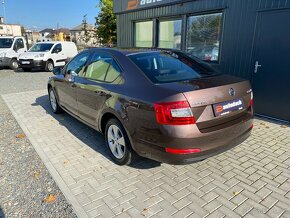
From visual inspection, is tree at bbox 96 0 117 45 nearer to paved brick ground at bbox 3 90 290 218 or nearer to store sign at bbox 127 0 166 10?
store sign at bbox 127 0 166 10

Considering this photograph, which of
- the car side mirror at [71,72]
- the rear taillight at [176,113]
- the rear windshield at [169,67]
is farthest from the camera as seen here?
the car side mirror at [71,72]

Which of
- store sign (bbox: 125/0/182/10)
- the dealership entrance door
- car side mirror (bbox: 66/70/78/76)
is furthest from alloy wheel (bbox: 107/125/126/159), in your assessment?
store sign (bbox: 125/0/182/10)

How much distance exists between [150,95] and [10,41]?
608 inches

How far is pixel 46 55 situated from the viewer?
1364cm

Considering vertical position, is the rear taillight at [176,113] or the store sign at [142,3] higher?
the store sign at [142,3]

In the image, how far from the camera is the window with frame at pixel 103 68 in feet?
10.8

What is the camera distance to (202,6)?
6336 mm

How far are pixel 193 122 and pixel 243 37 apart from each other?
155 inches

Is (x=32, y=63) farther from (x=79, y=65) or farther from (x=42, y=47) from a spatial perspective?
(x=79, y=65)

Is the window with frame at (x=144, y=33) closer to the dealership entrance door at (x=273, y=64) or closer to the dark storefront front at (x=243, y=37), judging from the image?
the dark storefront front at (x=243, y=37)

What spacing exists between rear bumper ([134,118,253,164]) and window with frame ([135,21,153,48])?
6443mm

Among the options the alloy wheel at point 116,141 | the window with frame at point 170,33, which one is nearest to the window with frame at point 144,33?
the window with frame at point 170,33

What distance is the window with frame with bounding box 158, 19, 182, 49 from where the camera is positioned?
7559 mm

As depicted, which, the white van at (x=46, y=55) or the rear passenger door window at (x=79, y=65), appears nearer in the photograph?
the rear passenger door window at (x=79, y=65)
